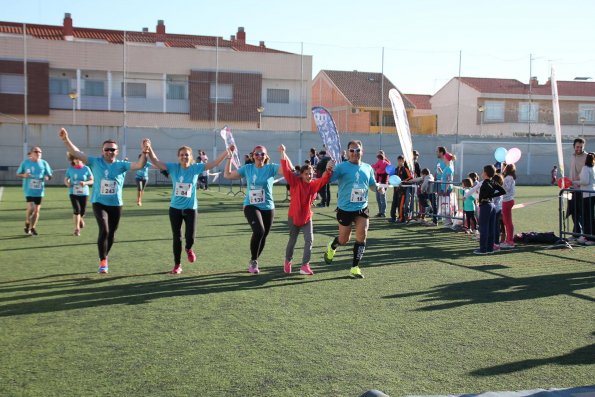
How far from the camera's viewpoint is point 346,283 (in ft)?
31.4

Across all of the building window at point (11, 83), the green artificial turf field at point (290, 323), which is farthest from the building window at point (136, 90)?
the green artificial turf field at point (290, 323)

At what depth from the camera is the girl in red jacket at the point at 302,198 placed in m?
9.90

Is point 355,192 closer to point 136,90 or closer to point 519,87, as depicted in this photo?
point 136,90

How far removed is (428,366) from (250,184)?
16.4 feet

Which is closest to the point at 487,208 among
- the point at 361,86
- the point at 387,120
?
the point at 387,120

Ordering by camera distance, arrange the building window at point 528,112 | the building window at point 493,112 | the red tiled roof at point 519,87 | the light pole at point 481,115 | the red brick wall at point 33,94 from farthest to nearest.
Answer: the red tiled roof at point 519,87, the building window at point 493,112, the light pole at point 481,115, the building window at point 528,112, the red brick wall at point 33,94

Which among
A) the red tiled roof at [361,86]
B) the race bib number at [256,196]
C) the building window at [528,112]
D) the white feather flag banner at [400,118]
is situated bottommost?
the race bib number at [256,196]

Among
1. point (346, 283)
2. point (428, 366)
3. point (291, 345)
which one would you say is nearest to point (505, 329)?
point (428, 366)

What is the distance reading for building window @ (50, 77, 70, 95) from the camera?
4016 cm

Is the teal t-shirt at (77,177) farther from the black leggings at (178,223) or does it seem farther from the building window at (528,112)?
the building window at (528,112)

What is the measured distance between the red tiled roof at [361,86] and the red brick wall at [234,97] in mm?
8096

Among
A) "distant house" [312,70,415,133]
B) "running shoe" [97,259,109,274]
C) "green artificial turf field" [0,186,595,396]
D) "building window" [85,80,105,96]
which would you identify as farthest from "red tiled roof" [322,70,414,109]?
"running shoe" [97,259,109,274]

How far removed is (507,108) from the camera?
153ft

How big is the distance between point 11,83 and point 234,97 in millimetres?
13089
